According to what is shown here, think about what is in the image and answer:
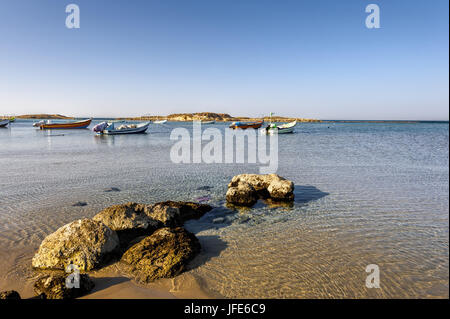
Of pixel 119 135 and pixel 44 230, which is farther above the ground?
pixel 119 135

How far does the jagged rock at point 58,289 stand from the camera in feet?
15.4

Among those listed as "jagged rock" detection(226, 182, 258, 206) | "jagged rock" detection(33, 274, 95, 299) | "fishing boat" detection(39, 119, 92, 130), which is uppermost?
"fishing boat" detection(39, 119, 92, 130)

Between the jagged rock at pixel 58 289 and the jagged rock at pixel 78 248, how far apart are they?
840 millimetres

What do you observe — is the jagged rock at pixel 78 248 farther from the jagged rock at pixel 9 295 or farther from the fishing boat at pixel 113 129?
the fishing boat at pixel 113 129

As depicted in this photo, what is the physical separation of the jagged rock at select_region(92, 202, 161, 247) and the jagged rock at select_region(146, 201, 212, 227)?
8.4 inches

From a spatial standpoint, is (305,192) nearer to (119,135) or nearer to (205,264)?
(205,264)

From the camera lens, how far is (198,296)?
4.95 metres

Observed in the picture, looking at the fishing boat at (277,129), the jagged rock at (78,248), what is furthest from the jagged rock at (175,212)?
the fishing boat at (277,129)

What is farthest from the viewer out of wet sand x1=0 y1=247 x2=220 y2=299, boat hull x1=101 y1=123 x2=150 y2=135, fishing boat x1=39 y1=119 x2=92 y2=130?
fishing boat x1=39 y1=119 x2=92 y2=130

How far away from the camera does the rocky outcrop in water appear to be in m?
10.4

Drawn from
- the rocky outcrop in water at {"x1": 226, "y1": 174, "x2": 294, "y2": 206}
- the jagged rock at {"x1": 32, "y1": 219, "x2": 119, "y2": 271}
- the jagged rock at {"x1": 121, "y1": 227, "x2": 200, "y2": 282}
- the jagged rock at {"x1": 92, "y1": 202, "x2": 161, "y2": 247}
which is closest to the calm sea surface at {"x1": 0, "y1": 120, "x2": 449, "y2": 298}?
the jagged rock at {"x1": 121, "y1": 227, "x2": 200, "y2": 282}

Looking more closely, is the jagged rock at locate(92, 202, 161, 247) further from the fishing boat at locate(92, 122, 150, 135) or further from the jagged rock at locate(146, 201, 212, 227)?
the fishing boat at locate(92, 122, 150, 135)
